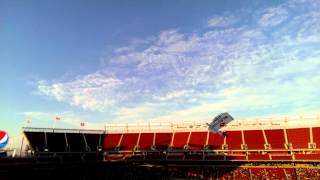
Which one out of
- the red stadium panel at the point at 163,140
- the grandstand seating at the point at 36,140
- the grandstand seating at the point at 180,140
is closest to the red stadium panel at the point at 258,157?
the grandstand seating at the point at 180,140

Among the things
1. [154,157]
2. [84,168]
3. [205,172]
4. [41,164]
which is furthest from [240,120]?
[41,164]

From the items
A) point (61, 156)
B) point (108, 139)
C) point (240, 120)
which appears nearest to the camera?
point (61, 156)

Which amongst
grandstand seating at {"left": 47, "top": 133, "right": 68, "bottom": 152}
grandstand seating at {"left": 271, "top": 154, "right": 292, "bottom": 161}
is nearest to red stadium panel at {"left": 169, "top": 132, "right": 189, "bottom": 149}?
grandstand seating at {"left": 271, "top": 154, "right": 292, "bottom": 161}

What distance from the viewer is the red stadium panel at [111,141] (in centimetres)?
7588

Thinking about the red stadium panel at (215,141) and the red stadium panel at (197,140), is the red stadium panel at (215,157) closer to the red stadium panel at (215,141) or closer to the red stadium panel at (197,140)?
the red stadium panel at (215,141)

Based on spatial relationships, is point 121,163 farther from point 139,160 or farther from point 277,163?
point 277,163

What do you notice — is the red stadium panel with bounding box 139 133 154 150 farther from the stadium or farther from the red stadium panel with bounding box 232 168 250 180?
the red stadium panel with bounding box 232 168 250 180

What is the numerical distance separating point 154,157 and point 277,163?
23662mm

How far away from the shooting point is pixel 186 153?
69688 mm

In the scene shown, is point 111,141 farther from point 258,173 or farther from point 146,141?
point 258,173

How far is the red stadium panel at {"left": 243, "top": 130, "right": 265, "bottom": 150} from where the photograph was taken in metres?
66.8

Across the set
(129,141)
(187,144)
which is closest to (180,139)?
(187,144)

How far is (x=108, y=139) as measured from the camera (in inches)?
3098

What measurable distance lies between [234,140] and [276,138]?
813 cm
